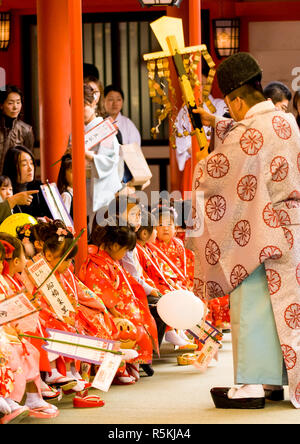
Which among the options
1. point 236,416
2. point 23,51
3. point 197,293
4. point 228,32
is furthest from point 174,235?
point 23,51

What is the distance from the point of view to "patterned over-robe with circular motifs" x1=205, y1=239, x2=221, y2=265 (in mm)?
4594

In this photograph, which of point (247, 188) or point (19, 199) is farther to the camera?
point (19, 199)

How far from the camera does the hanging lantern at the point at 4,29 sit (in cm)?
1078

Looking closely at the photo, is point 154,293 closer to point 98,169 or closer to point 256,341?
point 98,169

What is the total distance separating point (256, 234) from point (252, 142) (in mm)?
451

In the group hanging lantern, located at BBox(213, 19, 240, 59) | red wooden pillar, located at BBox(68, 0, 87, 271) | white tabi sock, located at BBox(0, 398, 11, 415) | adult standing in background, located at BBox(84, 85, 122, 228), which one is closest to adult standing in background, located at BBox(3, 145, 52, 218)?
adult standing in background, located at BBox(84, 85, 122, 228)

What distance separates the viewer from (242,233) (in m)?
4.52

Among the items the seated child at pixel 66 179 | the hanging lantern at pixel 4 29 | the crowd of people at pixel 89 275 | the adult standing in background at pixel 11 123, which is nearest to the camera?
the crowd of people at pixel 89 275

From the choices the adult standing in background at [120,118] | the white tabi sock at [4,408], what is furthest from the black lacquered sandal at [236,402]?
the adult standing in background at [120,118]

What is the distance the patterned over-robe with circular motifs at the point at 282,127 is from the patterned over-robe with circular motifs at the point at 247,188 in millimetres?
253

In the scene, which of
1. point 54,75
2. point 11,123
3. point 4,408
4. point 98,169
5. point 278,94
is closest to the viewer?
point 4,408

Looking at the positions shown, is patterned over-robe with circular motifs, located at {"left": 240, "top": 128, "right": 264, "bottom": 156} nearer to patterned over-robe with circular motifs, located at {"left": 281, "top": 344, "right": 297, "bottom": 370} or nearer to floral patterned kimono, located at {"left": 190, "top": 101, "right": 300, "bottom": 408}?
floral patterned kimono, located at {"left": 190, "top": 101, "right": 300, "bottom": 408}

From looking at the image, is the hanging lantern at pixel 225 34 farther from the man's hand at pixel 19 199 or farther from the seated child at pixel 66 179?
the man's hand at pixel 19 199

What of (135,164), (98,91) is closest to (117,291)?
(135,164)
